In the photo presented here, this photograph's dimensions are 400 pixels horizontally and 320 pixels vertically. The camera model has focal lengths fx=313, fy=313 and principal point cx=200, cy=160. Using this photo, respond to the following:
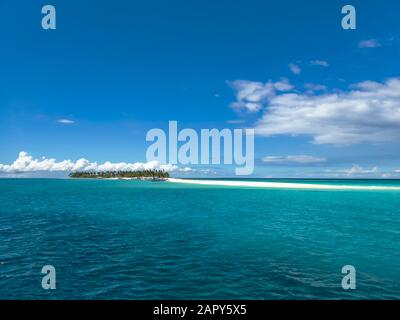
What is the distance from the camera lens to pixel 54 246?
2606 cm

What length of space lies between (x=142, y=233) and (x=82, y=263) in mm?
11687

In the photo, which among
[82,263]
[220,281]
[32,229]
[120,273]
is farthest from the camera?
[32,229]

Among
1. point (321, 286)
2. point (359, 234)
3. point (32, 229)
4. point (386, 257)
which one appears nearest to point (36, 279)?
point (321, 286)

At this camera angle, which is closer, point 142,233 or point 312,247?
point 312,247

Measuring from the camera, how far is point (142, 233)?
32281mm

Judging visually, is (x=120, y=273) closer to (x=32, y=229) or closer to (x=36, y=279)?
(x=36, y=279)

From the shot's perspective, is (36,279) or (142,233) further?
(142,233)

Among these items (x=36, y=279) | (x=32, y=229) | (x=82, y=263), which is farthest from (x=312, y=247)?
(x=32, y=229)

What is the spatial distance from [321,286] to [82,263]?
14864mm

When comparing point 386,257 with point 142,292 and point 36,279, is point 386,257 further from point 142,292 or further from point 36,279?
point 36,279
